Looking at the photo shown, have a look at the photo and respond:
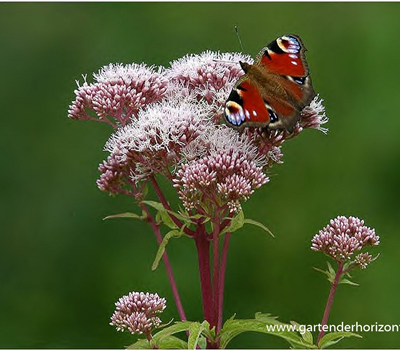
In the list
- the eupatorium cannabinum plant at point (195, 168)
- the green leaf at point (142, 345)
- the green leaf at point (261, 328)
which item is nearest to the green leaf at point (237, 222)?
the eupatorium cannabinum plant at point (195, 168)

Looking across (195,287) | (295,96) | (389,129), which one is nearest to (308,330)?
(295,96)

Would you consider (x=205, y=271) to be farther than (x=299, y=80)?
No

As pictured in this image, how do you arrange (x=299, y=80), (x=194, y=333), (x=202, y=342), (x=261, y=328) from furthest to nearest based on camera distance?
(x=299, y=80)
(x=202, y=342)
(x=261, y=328)
(x=194, y=333)

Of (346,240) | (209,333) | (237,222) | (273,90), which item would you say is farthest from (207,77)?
(209,333)

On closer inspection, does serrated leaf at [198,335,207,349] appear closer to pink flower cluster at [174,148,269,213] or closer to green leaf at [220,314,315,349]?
green leaf at [220,314,315,349]

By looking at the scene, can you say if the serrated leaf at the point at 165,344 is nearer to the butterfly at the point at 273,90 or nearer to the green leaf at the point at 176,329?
the green leaf at the point at 176,329

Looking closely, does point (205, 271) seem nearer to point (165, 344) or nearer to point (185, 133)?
point (165, 344)

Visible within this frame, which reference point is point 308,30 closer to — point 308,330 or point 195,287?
point 195,287

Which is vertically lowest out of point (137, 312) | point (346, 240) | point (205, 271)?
point (137, 312)
